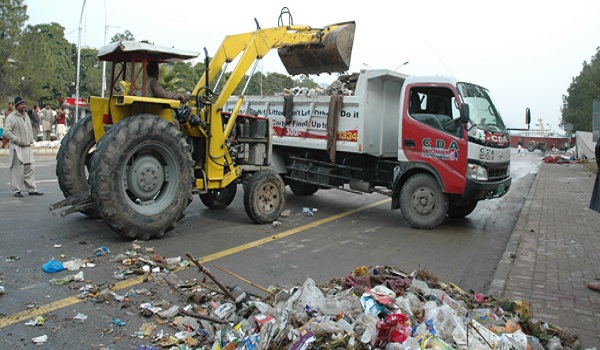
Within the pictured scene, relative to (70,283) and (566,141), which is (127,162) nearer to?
(70,283)

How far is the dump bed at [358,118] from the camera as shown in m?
9.12

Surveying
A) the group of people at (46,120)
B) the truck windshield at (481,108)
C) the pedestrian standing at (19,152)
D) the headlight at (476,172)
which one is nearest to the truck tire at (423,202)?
the headlight at (476,172)

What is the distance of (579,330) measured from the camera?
13.7 ft

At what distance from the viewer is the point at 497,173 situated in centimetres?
838

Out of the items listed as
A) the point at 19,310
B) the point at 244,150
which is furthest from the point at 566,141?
the point at 19,310

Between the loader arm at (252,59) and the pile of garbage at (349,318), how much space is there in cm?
330

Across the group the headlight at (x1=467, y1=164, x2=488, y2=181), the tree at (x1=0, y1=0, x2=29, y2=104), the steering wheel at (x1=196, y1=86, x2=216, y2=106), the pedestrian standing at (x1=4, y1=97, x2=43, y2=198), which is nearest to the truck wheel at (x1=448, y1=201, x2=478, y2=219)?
the headlight at (x1=467, y1=164, x2=488, y2=181)

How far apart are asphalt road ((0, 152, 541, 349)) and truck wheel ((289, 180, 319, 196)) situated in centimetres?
111

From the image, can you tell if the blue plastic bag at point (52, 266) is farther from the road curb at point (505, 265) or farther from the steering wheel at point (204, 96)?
the road curb at point (505, 265)

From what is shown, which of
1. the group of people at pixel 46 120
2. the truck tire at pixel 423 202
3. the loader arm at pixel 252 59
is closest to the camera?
the loader arm at pixel 252 59

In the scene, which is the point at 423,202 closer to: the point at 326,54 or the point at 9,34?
the point at 326,54

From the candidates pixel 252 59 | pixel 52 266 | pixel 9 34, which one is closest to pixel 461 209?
pixel 252 59

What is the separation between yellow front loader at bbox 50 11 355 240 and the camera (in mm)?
6387

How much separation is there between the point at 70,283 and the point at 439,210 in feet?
19.2
